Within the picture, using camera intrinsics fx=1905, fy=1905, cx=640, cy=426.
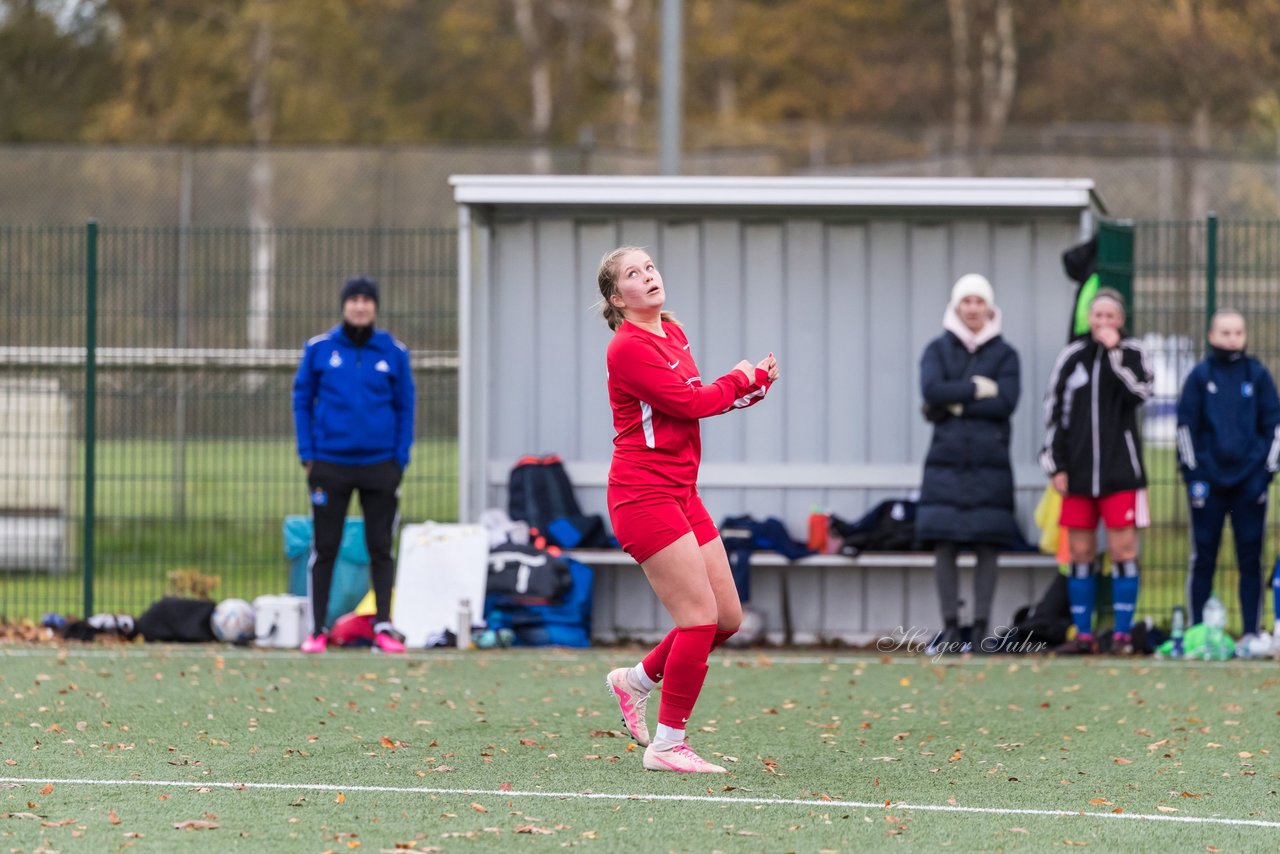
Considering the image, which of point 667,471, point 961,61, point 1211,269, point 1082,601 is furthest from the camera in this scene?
point 961,61

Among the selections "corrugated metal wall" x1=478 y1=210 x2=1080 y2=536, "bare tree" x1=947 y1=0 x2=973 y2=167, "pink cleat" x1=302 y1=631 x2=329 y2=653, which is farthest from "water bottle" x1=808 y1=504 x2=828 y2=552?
"bare tree" x1=947 y1=0 x2=973 y2=167

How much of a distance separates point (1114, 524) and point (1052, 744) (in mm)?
2930

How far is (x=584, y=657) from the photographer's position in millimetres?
10273

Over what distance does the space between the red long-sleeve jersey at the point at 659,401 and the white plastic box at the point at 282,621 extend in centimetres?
451

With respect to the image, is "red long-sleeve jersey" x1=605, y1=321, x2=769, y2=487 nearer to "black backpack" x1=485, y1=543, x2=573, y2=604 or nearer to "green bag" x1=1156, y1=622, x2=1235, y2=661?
"black backpack" x1=485, y1=543, x2=573, y2=604

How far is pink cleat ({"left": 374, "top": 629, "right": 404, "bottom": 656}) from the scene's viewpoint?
10375 mm

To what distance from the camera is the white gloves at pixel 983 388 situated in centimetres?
1023

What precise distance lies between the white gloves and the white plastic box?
3.86 m

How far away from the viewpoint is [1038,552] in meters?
10.8

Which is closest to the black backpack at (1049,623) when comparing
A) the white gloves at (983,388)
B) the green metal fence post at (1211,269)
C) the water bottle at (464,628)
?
the white gloves at (983,388)

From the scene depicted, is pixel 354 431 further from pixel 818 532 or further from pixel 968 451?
pixel 968 451

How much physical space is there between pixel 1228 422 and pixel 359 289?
4.67m

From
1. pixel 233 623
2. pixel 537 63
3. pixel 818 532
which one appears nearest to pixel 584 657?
pixel 818 532

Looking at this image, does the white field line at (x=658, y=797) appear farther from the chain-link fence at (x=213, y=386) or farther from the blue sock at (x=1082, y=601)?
the chain-link fence at (x=213, y=386)
